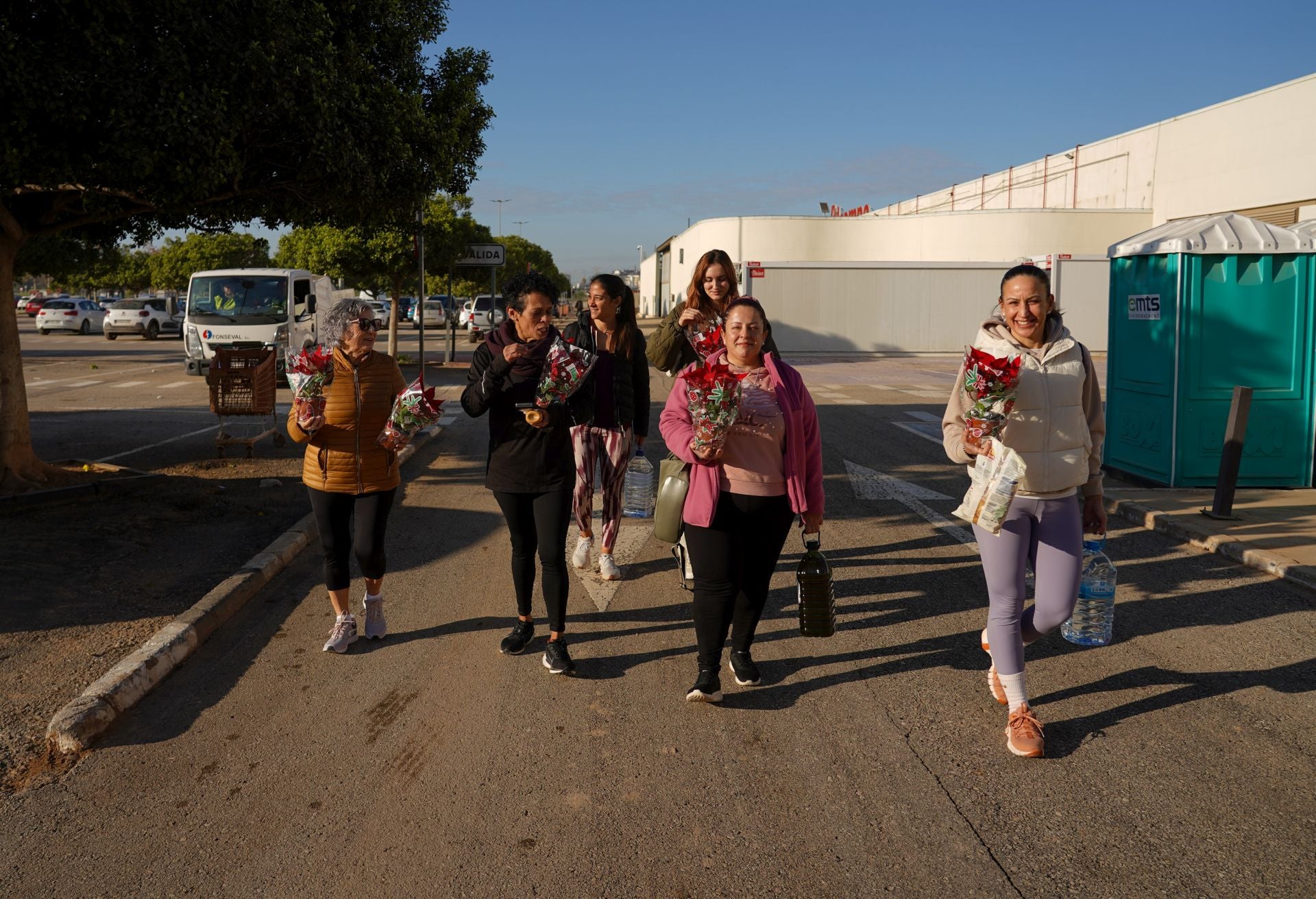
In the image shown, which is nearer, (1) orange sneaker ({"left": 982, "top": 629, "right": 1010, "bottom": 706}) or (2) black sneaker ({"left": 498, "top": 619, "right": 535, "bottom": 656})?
(1) orange sneaker ({"left": 982, "top": 629, "right": 1010, "bottom": 706})

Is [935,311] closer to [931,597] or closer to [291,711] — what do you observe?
[931,597]

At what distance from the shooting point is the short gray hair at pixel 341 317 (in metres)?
5.21

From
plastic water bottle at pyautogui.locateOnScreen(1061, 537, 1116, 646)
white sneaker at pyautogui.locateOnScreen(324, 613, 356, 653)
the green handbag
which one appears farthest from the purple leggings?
white sneaker at pyautogui.locateOnScreen(324, 613, 356, 653)

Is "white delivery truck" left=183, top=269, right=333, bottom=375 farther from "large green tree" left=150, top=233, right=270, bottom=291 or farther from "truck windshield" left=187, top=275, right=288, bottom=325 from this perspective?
"large green tree" left=150, top=233, right=270, bottom=291

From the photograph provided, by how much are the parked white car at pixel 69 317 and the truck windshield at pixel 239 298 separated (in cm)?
2926

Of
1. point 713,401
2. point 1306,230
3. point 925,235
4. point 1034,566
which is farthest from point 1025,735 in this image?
point 925,235

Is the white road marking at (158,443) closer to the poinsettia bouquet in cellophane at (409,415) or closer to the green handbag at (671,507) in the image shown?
the poinsettia bouquet in cellophane at (409,415)

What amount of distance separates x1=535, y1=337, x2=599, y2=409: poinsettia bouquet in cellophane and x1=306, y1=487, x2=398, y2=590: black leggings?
113 centimetres

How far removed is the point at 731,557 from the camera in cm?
452

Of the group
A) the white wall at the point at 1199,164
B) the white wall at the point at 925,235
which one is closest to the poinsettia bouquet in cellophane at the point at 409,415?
the white wall at the point at 925,235

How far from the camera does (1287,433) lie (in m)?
9.58

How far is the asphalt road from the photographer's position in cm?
330

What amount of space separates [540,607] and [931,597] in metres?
2.44

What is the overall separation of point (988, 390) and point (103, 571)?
5729 mm
